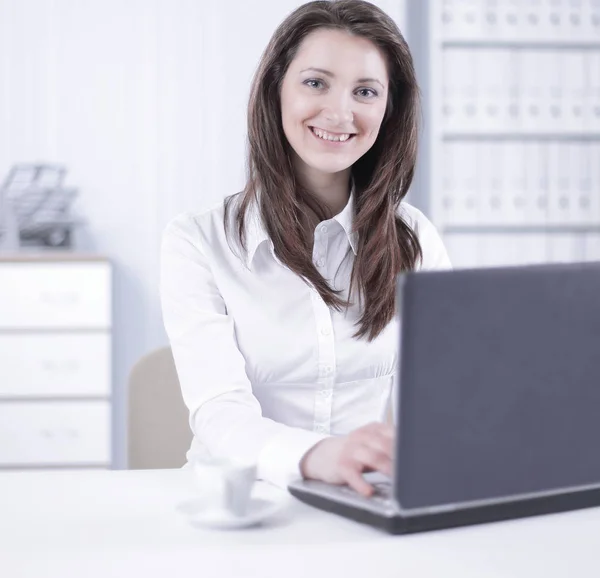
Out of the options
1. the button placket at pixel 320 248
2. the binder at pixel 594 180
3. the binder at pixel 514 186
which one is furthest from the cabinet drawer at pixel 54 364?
the binder at pixel 594 180

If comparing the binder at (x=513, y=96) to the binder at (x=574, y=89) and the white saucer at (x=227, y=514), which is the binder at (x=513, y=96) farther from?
the white saucer at (x=227, y=514)

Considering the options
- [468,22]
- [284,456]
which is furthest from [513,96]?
[284,456]

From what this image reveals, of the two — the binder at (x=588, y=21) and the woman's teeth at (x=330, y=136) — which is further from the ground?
the binder at (x=588, y=21)

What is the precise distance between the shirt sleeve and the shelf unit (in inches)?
83.8

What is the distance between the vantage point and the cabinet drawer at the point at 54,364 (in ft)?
10.9

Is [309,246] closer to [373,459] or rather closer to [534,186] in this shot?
[373,459]

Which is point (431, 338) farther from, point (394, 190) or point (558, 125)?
point (558, 125)

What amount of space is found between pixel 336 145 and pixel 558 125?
222 centimetres

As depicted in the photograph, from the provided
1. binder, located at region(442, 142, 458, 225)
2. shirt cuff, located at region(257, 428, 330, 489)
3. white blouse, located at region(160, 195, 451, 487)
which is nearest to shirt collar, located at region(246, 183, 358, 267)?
white blouse, located at region(160, 195, 451, 487)

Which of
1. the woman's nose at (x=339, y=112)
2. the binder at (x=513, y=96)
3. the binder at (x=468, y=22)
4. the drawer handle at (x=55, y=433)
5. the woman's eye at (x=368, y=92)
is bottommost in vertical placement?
the drawer handle at (x=55, y=433)

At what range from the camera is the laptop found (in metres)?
0.89

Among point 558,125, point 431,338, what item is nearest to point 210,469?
point 431,338

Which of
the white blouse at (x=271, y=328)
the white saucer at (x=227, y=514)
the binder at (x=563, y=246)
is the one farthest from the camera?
the binder at (x=563, y=246)

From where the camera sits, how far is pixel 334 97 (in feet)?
5.49
